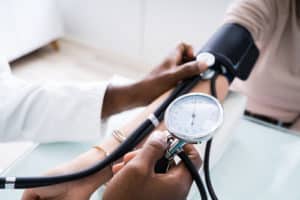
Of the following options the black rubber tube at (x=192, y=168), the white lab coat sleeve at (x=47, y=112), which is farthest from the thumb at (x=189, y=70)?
the black rubber tube at (x=192, y=168)

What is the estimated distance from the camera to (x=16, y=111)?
69 centimetres

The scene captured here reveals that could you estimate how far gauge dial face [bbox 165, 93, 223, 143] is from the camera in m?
0.42

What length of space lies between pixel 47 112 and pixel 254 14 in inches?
22.2

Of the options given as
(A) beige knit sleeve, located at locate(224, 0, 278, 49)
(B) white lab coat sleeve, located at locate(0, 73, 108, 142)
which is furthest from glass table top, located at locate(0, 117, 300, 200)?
(A) beige knit sleeve, located at locate(224, 0, 278, 49)

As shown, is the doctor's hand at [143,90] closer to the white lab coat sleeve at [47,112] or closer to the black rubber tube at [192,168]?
the white lab coat sleeve at [47,112]

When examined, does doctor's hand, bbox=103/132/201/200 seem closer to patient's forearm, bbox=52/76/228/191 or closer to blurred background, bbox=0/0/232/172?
patient's forearm, bbox=52/76/228/191

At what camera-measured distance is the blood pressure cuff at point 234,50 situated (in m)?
0.76

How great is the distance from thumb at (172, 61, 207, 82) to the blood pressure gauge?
219 mm

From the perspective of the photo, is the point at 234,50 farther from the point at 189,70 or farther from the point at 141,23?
the point at 141,23

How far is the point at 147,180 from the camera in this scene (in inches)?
16.4

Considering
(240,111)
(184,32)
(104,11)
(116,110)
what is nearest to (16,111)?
(116,110)

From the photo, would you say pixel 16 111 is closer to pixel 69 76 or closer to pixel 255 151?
pixel 255 151

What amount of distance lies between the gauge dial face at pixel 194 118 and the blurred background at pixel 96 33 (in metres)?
1.31

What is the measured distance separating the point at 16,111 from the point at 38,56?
1.70 meters
